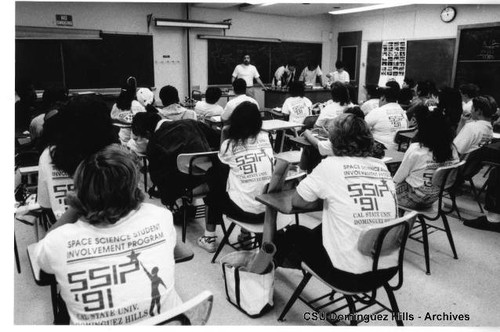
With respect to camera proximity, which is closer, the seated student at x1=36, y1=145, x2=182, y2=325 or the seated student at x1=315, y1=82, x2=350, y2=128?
the seated student at x1=36, y1=145, x2=182, y2=325

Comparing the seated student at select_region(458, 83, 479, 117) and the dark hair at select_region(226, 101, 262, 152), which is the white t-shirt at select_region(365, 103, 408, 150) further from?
the dark hair at select_region(226, 101, 262, 152)

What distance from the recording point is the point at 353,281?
1.74 meters

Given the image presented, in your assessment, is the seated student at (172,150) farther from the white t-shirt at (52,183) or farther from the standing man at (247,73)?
the standing man at (247,73)

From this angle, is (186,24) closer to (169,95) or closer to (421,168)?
(169,95)

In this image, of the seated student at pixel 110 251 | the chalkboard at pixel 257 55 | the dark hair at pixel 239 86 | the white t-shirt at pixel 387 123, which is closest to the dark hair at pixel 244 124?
the seated student at pixel 110 251

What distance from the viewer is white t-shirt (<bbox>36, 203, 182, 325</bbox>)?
1.12 metres

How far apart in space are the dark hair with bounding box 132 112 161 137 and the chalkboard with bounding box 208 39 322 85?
5211 millimetres

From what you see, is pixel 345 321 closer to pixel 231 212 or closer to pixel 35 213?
pixel 231 212

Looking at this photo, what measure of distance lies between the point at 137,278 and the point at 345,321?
4.60 feet

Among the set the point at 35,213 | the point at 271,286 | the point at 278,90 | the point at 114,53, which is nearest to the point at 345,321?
the point at 271,286

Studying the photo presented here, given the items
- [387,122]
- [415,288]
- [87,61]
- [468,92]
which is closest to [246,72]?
[87,61]

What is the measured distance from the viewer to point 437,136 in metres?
2.65

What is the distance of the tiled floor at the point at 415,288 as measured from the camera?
216 cm

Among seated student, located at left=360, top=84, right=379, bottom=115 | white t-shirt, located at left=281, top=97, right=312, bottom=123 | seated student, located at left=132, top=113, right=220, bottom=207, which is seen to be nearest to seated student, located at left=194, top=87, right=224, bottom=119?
white t-shirt, located at left=281, top=97, right=312, bottom=123
